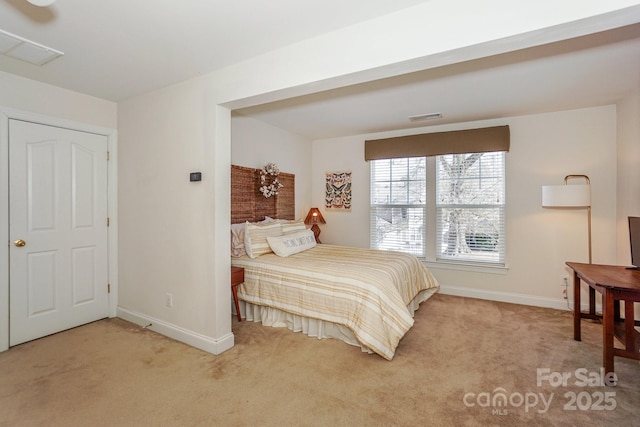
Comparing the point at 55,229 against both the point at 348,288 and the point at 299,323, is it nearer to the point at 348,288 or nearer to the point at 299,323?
the point at 299,323

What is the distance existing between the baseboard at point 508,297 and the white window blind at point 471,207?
1.41ft

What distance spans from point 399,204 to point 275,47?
3150 mm

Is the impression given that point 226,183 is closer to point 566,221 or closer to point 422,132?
point 422,132

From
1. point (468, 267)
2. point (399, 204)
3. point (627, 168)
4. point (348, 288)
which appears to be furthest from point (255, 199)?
point (627, 168)

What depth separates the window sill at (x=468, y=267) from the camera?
3984 millimetres

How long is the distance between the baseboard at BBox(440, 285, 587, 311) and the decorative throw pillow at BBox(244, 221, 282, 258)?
8.73 ft

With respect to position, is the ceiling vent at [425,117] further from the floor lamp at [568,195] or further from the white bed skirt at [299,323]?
the white bed skirt at [299,323]

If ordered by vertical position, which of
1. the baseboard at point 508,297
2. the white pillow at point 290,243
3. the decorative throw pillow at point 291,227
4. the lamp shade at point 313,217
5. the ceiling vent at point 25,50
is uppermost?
the ceiling vent at point 25,50

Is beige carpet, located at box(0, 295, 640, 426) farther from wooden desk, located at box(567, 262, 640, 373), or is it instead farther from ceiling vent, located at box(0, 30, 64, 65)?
ceiling vent, located at box(0, 30, 64, 65)

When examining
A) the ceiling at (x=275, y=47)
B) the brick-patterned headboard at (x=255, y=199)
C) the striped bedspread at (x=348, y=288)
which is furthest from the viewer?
the brick-patterned headboard at (x=255, y=199)

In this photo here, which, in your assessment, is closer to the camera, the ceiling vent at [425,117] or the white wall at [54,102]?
the white wall at [54,102]

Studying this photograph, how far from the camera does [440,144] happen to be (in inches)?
164

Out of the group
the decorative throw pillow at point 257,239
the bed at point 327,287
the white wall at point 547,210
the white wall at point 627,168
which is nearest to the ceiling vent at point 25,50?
the bed at point 327,287

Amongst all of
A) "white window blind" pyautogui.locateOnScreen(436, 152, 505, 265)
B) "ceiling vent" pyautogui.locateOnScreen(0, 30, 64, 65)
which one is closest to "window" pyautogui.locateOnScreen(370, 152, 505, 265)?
"white window blind" pyautogui.locateOnScreen(436, 152, 505, 265)
